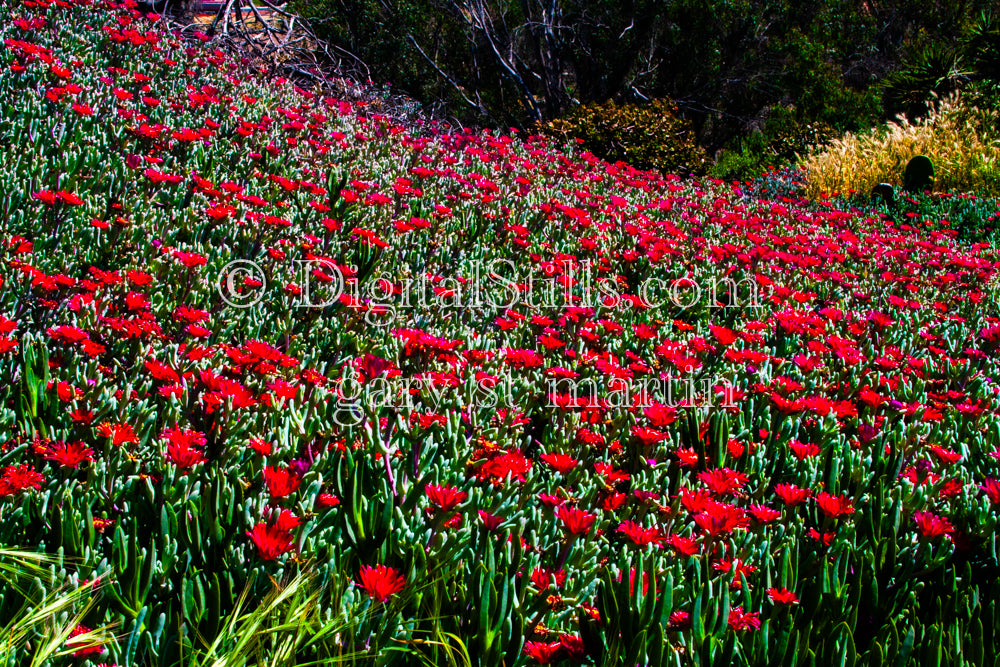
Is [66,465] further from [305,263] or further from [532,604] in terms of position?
[305,263]

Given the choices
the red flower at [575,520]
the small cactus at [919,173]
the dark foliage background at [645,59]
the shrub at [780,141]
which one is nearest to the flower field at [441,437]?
the red flower at [575,520]

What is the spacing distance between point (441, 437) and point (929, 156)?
11449 millimetres

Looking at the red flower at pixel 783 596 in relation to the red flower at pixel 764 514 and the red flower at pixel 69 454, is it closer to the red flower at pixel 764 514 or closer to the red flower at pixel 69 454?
the red flower at pixel 764 514

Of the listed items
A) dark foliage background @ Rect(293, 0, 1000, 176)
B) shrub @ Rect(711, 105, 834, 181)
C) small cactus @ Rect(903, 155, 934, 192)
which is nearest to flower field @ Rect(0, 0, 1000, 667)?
small cactus @ Rect(903, 155, 934, 192)

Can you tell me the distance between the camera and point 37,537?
1.36 meters

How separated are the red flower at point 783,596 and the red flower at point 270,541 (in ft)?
3.13

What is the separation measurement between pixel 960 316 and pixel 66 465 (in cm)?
428

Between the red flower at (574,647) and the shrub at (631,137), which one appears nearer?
the red flower at (574,647)

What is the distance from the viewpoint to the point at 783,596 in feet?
4.75

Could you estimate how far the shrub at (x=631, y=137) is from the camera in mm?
9633

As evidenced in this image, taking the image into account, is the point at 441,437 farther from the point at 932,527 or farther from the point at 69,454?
the point at 932,527

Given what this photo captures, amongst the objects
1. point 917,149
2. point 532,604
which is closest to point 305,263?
point 532,604

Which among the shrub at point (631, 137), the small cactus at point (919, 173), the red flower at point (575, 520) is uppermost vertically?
the shrub at point (631, 137)

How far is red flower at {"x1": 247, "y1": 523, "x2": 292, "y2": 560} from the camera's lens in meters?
1.24
